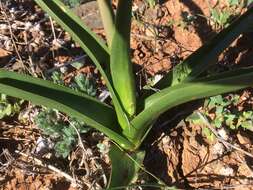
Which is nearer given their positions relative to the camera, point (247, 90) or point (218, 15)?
point (247, 90)

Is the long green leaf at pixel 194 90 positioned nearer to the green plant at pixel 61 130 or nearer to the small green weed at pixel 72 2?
the green plant at pixel 61 130

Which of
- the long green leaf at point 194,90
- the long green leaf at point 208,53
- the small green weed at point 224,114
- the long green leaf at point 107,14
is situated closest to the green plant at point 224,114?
the small green weed at point 224,114

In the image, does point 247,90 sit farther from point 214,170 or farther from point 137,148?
point 137,148

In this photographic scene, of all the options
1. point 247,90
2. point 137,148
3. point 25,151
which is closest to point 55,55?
point 25,151

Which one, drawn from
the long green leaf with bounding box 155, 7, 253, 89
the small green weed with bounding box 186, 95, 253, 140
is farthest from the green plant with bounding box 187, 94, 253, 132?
the long green leaf with bounding box 155, 7, 253, 89

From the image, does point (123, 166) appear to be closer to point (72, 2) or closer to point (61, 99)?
point (61, 99)

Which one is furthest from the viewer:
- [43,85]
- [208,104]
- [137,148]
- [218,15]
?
[218,15]

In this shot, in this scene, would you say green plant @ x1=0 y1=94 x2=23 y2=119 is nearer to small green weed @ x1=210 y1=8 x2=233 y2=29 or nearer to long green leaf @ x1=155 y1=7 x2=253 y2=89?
long green leaf @ x1=155 y1=7 x2=253 y2=89

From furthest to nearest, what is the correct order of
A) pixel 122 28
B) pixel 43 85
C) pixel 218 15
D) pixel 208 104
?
pixel 218 15, pixel 208 104, pixel 43 85, pixel 122 28

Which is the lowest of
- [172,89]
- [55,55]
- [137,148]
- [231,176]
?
[231,176]
